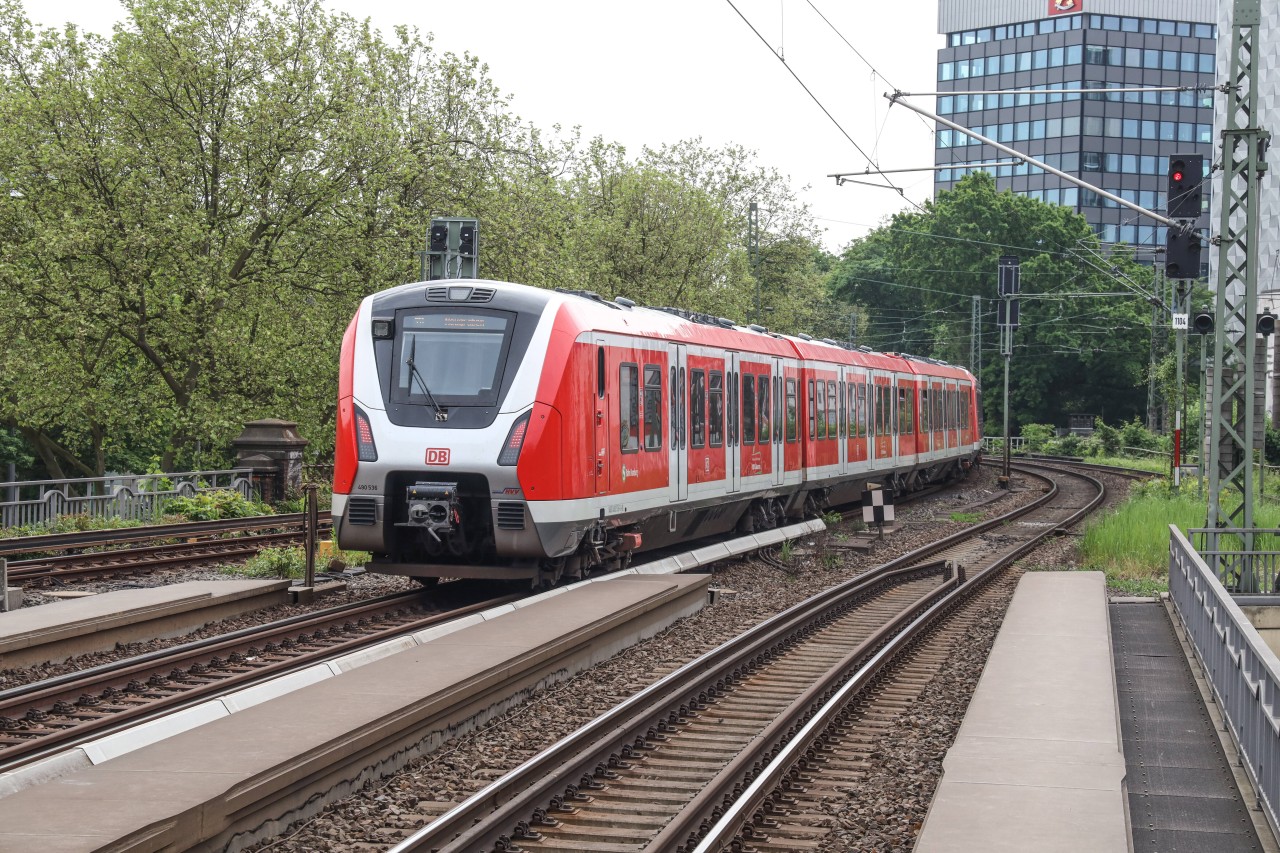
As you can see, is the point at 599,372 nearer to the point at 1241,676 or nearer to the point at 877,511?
the point at 1241,676

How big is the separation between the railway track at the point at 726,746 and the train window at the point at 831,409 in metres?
10.1

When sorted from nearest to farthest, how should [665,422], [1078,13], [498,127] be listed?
[665,422]
[498,127]
[1078,13]

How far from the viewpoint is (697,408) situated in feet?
61.3

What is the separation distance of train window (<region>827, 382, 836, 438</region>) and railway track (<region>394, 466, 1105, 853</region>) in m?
10.1

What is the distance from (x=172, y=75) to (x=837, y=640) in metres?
20.8

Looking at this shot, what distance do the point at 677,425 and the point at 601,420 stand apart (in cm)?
279

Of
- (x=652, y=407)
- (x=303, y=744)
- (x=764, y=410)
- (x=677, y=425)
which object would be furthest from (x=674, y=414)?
(x=303, y=744)

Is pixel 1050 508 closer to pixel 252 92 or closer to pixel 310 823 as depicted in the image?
pixel 252 92

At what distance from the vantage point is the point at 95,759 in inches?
296

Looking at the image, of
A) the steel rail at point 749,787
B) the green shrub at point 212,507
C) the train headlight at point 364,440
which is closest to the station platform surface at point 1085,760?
the steel rail at point 749,787

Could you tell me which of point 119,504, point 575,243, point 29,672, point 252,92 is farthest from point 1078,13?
point 29,672

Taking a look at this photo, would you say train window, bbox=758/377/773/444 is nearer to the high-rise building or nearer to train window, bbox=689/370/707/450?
train window, bbox=689/370/707/450

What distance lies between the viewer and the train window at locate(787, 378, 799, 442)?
23.3 meters

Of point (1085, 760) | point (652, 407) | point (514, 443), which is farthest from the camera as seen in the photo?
point (652, 407)
